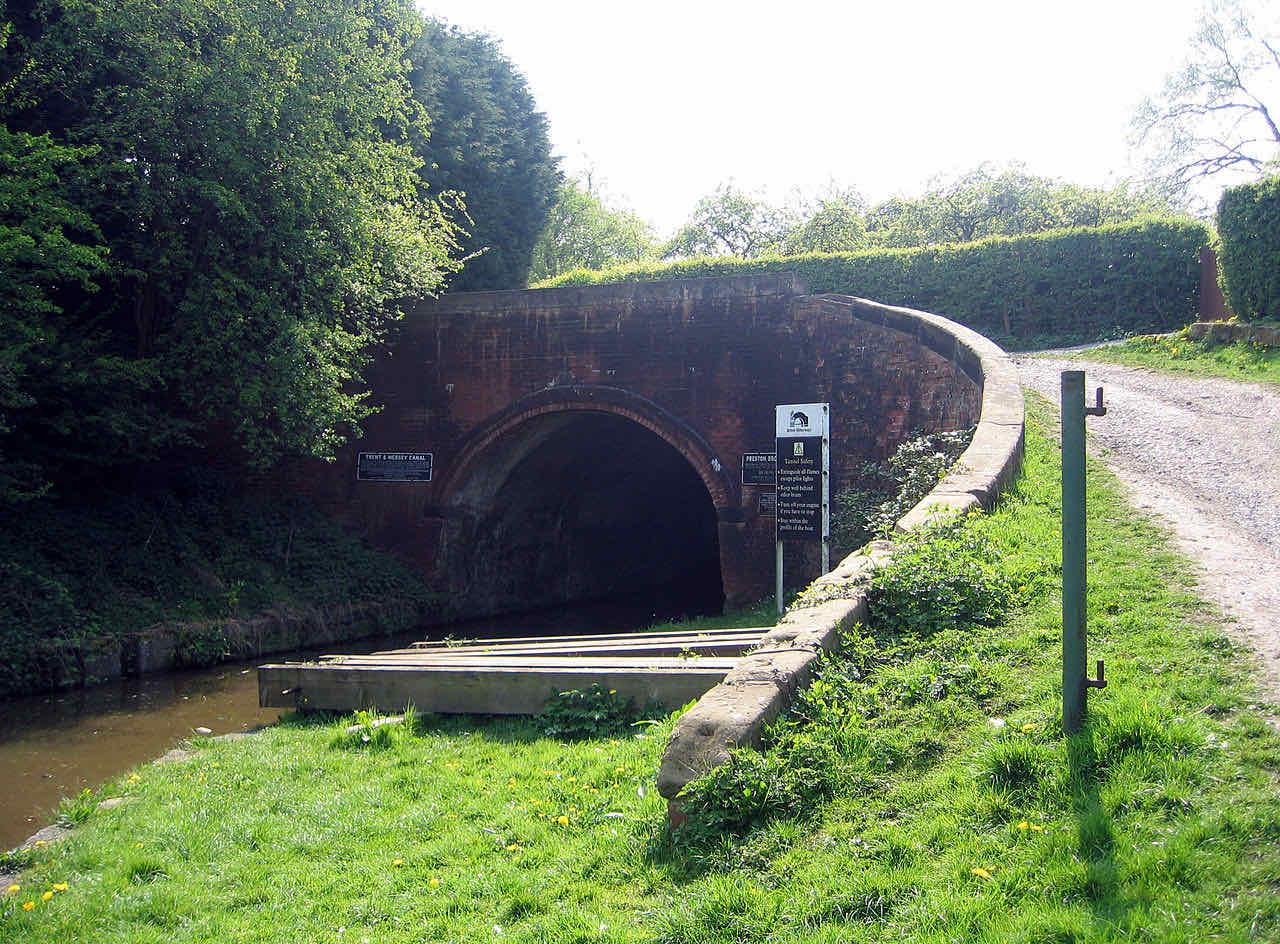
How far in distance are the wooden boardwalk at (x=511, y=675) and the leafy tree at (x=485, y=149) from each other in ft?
46.1

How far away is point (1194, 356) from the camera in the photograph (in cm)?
1249

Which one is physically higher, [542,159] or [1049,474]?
[542,159]

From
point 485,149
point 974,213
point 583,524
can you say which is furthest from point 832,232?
point 583,524

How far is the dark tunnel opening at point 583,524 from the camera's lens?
1575cm

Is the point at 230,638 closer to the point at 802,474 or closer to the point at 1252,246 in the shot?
the point at 802,474

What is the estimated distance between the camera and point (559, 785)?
4.81 metres

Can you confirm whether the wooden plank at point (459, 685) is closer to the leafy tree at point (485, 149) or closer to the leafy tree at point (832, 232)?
the leafy tree at point (485, 149)

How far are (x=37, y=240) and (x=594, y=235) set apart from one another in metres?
34.4

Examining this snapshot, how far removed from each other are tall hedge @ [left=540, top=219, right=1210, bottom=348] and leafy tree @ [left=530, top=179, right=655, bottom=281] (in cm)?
2226

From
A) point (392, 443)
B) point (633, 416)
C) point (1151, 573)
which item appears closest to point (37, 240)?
point (392, 443)

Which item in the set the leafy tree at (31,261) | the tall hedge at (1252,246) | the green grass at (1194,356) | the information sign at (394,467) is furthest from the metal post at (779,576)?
the leafy tree at (31,261)

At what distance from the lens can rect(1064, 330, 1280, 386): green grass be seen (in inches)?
440

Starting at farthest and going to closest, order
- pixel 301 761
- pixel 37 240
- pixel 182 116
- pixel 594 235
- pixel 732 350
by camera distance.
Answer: pixel 594 235 → pixel 732 350 → pixel 182 116 → pixel 37 240 → pixel 301 761

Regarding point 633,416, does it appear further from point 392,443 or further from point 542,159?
point 542,159
